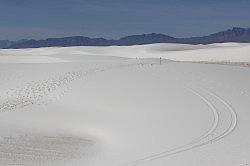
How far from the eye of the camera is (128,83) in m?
18.2

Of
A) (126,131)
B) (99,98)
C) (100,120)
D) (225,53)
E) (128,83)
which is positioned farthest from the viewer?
(225,53)

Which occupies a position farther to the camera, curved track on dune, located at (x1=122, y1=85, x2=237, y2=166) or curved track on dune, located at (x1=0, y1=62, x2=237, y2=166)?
curved track on dune, located at (x1=0, y1=62, x2=237, y2=166)

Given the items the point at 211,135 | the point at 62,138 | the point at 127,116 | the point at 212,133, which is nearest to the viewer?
the point at 211,135

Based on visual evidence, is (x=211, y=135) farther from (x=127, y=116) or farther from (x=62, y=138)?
(x=62, y=138)

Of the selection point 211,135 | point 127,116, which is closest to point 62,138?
point 127,116

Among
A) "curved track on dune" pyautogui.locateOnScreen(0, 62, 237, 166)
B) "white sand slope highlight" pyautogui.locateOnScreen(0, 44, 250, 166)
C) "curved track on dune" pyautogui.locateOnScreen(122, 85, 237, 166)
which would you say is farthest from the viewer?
"curved track on dune" pyautogui.locateOnScreen(0, 62, 237, 166)

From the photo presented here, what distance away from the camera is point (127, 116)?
14062 mm

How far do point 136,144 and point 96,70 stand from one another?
11.3 meters

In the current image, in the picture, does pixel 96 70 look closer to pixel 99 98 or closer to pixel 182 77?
pixel 182 77

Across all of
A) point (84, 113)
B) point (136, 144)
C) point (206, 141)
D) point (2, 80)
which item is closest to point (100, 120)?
point (84, 113)

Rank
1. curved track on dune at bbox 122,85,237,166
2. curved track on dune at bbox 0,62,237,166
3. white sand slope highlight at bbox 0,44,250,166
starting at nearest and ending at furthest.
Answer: curved track on dune at bbox 122,85,237,166 → white sand slope highlight at bbox 0,44,250,166 → curved track on dune at bbox 0,62,237,166

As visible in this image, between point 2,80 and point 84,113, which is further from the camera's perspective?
point 2,80

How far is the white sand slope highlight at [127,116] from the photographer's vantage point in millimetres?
10234

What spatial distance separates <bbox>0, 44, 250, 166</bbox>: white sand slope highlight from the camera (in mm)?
10234
